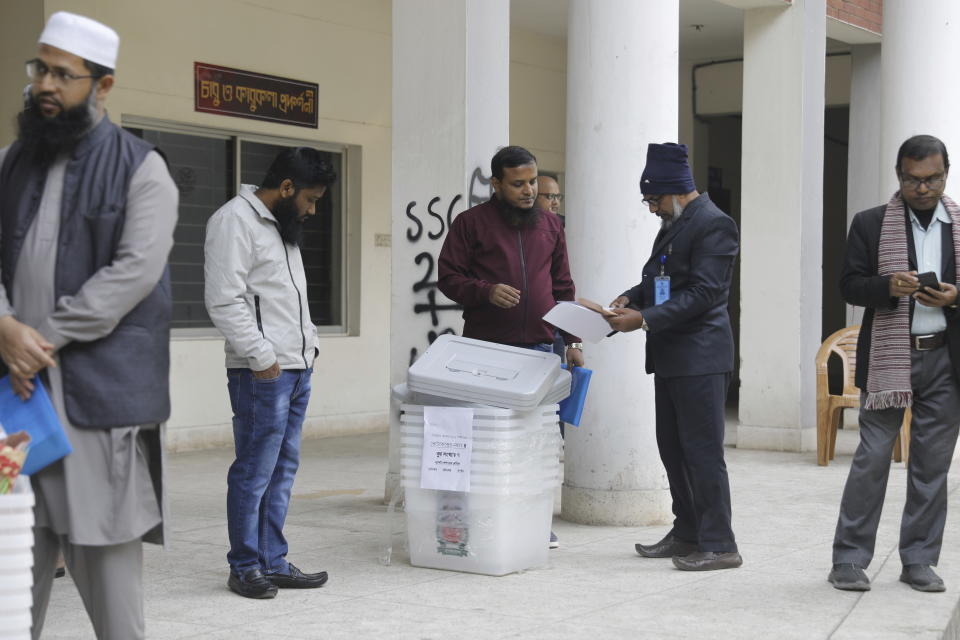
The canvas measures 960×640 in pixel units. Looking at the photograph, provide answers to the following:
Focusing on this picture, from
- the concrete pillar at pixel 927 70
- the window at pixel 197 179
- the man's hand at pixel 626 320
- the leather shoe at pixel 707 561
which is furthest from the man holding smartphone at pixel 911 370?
the window at pixel 197 179

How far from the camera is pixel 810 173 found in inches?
455

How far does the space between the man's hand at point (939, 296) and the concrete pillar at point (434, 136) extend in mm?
2953

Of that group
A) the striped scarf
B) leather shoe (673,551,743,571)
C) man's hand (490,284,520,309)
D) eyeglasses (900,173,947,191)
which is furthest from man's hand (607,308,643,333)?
eyeglasses (900,173,947,191)

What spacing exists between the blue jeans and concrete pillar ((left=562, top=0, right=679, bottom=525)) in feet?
7.13

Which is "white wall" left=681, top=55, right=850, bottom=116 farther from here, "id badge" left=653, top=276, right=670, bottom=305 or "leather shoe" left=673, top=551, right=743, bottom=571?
"leather shoe" left=673, top=551, right=743, bottom=571

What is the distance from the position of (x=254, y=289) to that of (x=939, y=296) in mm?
2814

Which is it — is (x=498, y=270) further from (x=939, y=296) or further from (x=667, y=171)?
(x=939, y=296)

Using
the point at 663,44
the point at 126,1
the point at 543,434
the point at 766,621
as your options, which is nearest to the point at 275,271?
the point at 543,434

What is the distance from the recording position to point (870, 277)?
5.79 m

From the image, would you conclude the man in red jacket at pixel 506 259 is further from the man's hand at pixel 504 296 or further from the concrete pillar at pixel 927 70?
the concrete pillar at pixel 927 70

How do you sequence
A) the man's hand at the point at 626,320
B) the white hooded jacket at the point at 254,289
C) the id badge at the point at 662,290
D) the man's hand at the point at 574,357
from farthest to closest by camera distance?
the man's hand at the point at 574,357 → the id badge at the point at 662,290 → the man's hand at the point at 626,320 → the white hooded jacket at the point at 254,289

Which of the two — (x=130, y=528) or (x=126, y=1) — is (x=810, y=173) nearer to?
(x=126, y=1)

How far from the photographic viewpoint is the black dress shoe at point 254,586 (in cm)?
547

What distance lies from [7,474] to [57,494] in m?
0.24
